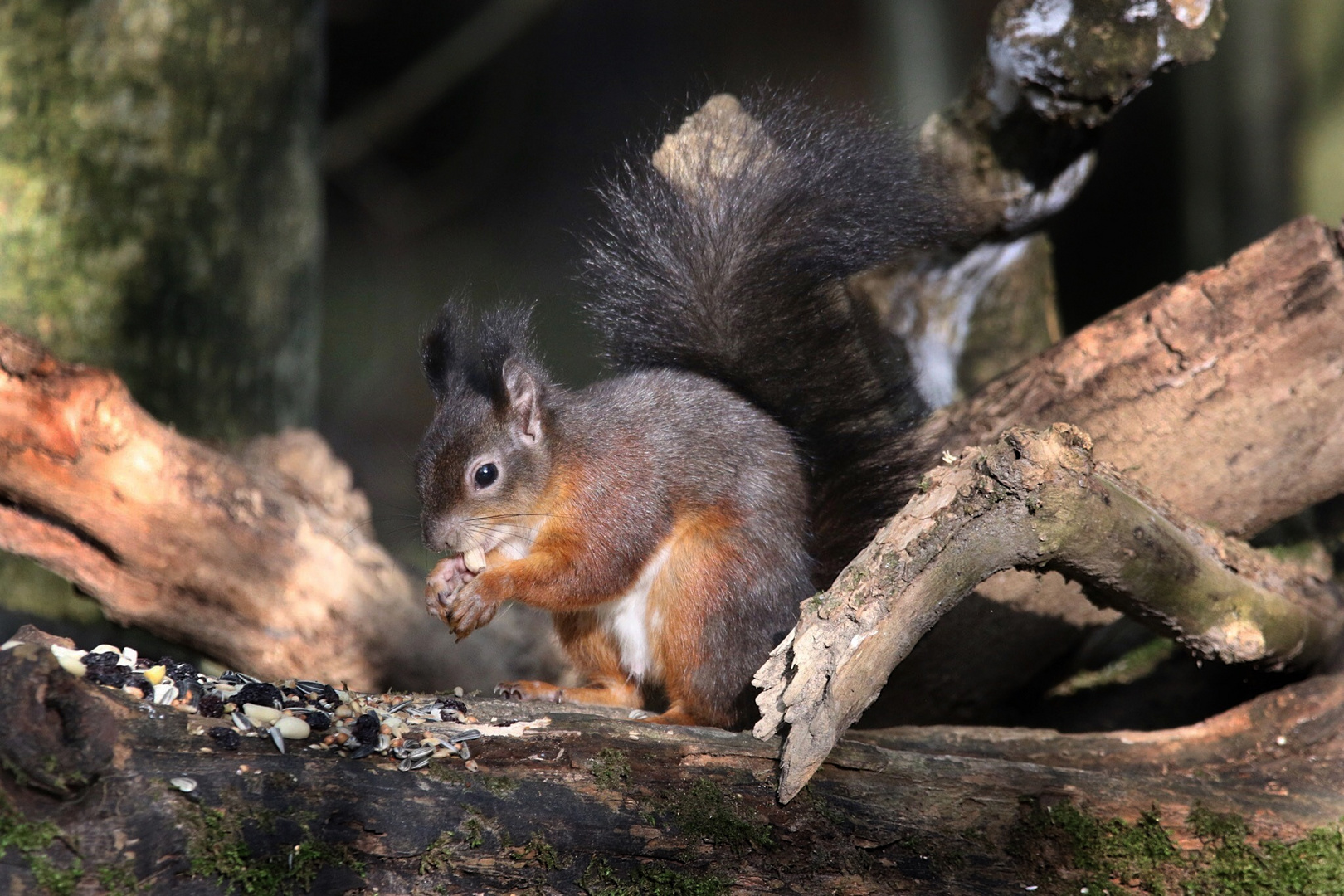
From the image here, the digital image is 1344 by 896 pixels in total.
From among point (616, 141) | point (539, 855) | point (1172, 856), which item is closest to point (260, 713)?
point (539, 855)

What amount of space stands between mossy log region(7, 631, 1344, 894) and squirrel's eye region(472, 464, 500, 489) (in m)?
0.45

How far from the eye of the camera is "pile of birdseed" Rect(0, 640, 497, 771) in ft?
4.33

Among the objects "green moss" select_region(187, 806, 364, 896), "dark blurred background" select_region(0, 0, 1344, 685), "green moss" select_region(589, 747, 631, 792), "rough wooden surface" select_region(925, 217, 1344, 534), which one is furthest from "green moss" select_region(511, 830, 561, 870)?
"rough wooden surface" select_region(925, 217, 1344, 534)

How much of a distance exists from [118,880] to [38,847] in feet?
0.28

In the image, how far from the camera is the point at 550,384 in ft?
7.12

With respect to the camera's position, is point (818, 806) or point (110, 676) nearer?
point (110, 676)

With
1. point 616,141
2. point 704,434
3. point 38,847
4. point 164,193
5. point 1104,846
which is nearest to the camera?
point 38,847

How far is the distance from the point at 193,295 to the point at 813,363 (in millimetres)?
1855

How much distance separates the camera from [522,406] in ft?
6.61

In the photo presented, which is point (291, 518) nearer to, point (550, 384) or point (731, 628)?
point (550, 384)

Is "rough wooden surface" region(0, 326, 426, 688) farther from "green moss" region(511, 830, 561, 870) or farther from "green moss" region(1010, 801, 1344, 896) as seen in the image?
"green moss" region(1010, 801, 1344, 896)

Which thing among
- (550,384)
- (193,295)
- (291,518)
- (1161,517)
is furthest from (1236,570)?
(193,295)

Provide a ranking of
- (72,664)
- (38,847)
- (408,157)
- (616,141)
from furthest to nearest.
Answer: (408,157) < (616,141) < (72,664) < (38,847)

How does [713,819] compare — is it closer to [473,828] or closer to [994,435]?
[473,828]
